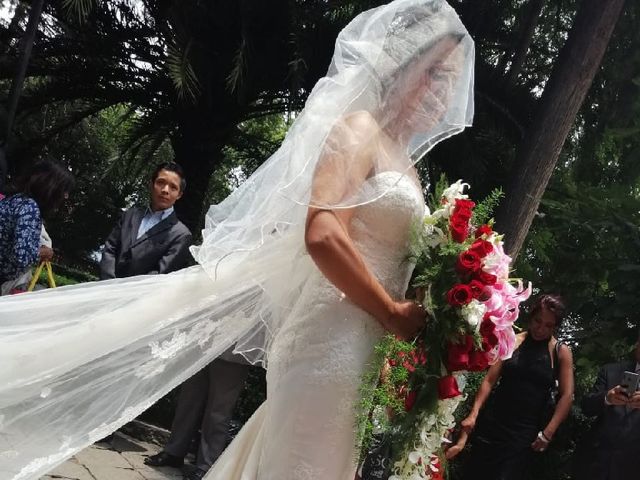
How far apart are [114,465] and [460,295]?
11.5ft

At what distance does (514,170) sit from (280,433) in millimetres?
4586

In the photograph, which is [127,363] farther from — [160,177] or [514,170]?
[514,170]

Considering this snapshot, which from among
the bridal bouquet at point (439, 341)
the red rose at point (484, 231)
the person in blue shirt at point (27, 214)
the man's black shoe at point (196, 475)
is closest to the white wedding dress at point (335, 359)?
the bridal bouquet at point (439, 341)

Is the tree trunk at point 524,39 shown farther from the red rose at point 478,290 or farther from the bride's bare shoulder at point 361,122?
the red rose at point 478,290

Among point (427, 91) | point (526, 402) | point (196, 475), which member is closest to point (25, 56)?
point (196, 475)

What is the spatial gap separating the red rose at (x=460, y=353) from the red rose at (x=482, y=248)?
0.25 meters

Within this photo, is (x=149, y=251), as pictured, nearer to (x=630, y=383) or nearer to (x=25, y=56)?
(x=25, y=56)

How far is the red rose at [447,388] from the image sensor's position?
2.11 metres

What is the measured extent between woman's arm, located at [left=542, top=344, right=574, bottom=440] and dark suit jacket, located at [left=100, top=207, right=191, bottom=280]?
271 centimetres

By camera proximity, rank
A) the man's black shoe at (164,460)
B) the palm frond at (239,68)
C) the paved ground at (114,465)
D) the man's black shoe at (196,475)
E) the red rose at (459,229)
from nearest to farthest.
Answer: the red rose at (459,229)
the paved ground at (114,465)
the man's black shoe at (196,475)
the man's black shoe at (164,460)
the palm frond at (239,68)

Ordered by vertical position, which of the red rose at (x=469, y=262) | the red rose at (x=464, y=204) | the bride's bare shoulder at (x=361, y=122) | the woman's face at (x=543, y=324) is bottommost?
the woman's face at (x=543, y=324)

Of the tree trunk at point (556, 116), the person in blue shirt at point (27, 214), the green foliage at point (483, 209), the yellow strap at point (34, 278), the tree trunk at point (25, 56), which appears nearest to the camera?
the green foliage at point (483, 209)

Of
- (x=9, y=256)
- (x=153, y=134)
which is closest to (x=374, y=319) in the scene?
(x=9, y=256)

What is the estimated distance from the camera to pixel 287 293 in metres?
2.47
